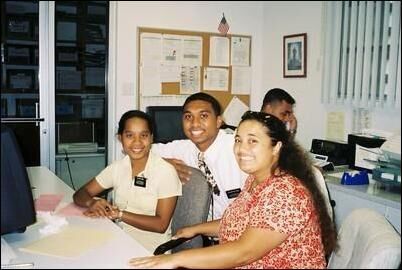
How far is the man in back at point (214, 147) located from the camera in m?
1.79

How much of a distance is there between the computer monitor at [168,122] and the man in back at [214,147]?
0.61ft

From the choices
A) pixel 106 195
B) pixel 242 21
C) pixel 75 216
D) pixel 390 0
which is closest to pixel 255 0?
pixel 242 21

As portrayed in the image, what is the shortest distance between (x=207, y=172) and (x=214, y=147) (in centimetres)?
11

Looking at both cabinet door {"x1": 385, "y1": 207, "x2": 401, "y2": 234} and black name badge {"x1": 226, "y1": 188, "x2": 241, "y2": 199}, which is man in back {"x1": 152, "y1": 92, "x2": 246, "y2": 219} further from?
cabinet door {"x1": 385, "y1": 207, "x2": 401, "y2": 234}

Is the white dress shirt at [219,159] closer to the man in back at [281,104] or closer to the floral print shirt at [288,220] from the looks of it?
the man in back at [281,104]

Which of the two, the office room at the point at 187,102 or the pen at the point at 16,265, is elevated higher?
the office room at the point at 187,102

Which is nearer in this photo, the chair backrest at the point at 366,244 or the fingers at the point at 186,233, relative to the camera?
the chair backrest at the point at 366,244

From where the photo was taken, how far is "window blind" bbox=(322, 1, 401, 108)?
705 mm

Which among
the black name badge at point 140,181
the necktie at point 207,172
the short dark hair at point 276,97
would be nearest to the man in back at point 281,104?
the short dark hair at point 276,97

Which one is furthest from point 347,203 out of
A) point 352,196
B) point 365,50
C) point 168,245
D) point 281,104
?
point 365,50

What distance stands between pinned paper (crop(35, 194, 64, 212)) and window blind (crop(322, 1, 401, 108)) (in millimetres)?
1199

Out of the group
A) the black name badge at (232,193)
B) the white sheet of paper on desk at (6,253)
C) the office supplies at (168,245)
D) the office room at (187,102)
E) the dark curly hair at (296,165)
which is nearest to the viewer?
the office room at (187,102)

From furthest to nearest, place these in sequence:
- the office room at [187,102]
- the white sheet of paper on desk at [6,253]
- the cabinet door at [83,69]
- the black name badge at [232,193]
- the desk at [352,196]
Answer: the desk at [352,196]
the black name badge at [232,193]
the white sheet of paper on desk at [6,253]
the cabinet door at [83,69]
the office room at [187,102]

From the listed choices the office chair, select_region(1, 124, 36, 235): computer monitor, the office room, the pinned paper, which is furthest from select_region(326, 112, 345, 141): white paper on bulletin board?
the pinned paper
